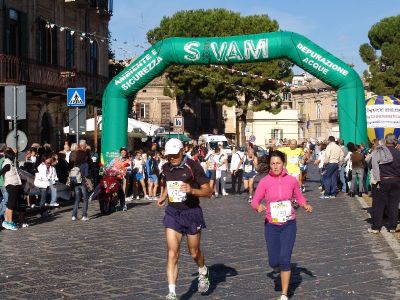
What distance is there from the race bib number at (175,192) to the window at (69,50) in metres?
23.9

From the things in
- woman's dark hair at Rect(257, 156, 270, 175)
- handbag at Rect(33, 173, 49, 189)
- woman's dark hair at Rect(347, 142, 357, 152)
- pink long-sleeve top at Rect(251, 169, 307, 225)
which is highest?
woman's dark hair at Rect(347, 142, 357, 152)

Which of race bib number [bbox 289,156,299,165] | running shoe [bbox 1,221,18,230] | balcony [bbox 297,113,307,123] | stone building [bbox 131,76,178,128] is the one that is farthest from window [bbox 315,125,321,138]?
running shoe [bbox 1,221,18,230]

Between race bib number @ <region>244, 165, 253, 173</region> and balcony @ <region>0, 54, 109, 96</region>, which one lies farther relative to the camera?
balcony @ <region>0, 54, 109, 96</region>

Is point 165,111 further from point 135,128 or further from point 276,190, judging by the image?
point 276,190

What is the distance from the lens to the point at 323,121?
8994 cm

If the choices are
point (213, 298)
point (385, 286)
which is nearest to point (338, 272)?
point (385, 286)

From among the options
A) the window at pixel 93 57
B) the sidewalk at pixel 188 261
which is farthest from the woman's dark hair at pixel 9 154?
the window at pixel 93 57

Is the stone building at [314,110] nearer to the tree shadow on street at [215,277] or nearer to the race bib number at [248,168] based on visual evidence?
the race bib number at [248,168]

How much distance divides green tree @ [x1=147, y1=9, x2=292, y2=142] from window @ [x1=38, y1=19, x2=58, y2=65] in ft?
69.8

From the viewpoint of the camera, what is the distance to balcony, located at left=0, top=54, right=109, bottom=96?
941 inches

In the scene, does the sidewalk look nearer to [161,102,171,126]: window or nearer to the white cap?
the white cap

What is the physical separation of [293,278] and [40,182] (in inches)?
363

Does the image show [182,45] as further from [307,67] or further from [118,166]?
[118,166]

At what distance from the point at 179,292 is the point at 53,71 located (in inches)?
828
